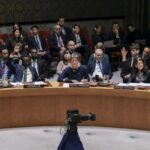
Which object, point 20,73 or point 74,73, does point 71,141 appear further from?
point 20,73

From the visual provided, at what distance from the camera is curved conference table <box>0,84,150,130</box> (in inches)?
327

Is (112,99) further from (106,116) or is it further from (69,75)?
(69,75)

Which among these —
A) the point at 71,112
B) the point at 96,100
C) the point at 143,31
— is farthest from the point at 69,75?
the point at 143,31

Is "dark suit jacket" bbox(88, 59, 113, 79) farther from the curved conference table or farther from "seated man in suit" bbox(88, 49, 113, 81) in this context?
the curved conference table

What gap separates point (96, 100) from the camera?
27.8ft

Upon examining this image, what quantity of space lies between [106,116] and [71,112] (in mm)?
2775

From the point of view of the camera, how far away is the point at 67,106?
8.55 metres

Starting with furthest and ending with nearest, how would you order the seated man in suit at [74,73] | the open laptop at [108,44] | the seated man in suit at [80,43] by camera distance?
the open laptop at [108,44], the seated man in suit at [80,43], the seated man in suit at [74,73]

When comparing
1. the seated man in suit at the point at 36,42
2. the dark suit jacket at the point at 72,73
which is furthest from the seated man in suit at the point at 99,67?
the seated man in suit at the point at 36,42

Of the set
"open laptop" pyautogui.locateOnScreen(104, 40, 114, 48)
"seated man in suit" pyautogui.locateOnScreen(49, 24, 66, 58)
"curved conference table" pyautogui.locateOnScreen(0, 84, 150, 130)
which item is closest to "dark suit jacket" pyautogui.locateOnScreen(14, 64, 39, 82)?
"curved conference table" pyautogui.locateOnScreen(0, 84, 150, 130)

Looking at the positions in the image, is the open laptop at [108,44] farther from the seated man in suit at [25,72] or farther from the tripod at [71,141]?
the tripod at [71,141]

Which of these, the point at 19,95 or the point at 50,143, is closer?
the point at 50,143

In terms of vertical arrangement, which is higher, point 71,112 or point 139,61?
point 139,61

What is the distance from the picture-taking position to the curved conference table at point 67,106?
830cm
